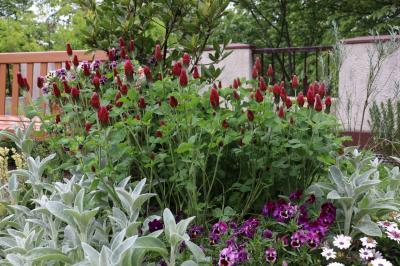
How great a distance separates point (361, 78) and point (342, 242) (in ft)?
18.5

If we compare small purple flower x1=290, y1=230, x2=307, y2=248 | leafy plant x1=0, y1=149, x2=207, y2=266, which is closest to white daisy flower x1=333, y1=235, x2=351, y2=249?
small purple flower x1=290, y1=230, x2=307, y2=248

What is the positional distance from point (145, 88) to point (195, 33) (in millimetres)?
1024

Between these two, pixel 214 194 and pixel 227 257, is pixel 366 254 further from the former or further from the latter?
pixel 214 194

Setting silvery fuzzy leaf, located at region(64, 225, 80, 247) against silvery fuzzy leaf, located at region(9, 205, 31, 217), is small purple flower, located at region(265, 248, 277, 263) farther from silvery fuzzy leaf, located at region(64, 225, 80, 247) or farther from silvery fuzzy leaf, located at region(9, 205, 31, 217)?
silvery fuzzy leaf, located at region(9, 205, 31, 217)

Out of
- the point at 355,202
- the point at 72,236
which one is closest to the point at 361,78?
the point at 355,202

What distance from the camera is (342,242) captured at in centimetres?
212

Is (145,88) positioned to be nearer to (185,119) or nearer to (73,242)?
(185,119)

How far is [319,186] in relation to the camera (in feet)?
7.80

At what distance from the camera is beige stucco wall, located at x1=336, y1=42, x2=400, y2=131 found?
23.1 feet

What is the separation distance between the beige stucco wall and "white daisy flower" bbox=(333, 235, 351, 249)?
502 cm

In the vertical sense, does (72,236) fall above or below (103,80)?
below

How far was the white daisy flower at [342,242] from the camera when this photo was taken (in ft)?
6.91

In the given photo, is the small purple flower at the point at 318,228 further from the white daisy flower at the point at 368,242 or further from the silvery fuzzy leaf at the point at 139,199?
the silvery fuzzy leaf at the point at 139,199

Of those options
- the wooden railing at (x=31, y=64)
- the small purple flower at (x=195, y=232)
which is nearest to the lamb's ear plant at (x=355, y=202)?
the small purple flower at (x=195, y=232)
